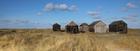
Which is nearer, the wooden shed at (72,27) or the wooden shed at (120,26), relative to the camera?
the wooden shed at (120,26)

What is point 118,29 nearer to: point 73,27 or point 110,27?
point 110,27

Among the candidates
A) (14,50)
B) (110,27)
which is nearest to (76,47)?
(14,50)

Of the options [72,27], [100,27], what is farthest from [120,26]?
[72,27]

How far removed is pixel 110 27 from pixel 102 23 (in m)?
2.67

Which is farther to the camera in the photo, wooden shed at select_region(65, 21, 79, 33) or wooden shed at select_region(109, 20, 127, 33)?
wooden shed at select_region(65, 21, 79, 33)

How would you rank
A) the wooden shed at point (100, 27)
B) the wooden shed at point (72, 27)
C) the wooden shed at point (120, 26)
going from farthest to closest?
the wooden shed at point (100, 27), the wooden shed at point (72, 27), the wooden shed at point (120, 26)

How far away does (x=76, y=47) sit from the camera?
13141 mm

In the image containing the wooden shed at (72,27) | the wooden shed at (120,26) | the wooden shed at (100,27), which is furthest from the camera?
the wooden shed at (100,27)

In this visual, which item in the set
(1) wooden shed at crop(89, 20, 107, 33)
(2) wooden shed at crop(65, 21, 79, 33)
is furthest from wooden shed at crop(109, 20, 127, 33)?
(2) wooden shed at crop(65, 21, 79, 33)

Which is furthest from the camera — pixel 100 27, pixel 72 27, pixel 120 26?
pixel 100 27

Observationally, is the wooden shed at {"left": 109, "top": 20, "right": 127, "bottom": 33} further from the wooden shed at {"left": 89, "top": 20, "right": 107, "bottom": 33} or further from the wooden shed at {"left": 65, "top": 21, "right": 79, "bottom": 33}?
the wooden shed at {"left": 65, "top": 21, "right": 79, "bottom": 33}

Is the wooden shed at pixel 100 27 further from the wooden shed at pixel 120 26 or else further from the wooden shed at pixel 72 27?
the wooden shed at pixel 72 27

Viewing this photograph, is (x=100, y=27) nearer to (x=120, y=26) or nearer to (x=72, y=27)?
(x=120, y=26)

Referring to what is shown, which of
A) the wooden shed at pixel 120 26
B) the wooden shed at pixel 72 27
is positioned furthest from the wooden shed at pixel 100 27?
the wooden shed at pixel 72 27
